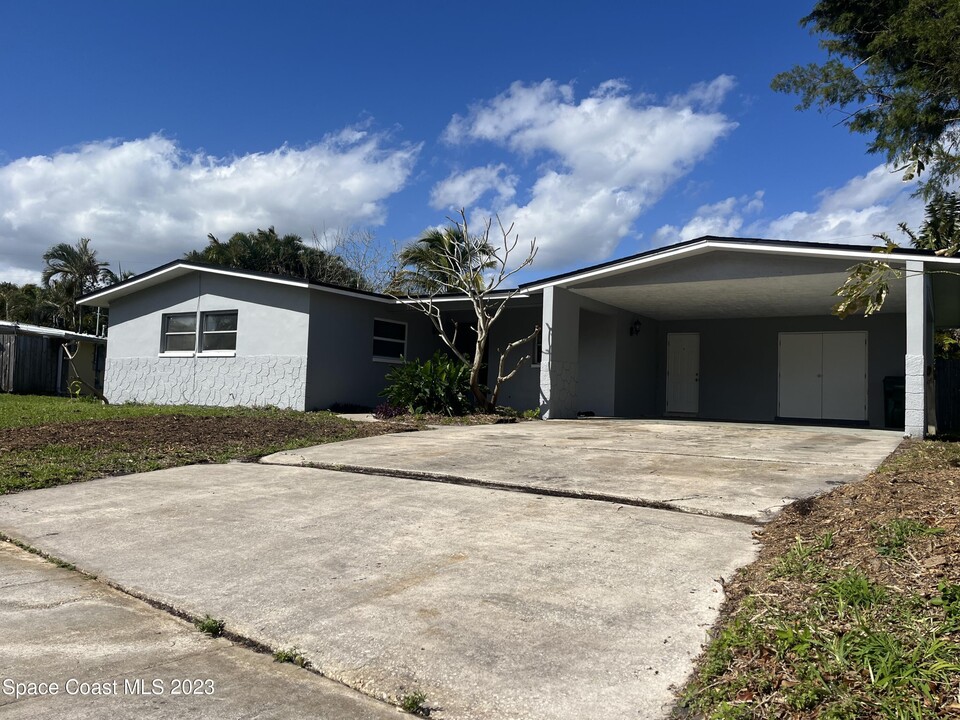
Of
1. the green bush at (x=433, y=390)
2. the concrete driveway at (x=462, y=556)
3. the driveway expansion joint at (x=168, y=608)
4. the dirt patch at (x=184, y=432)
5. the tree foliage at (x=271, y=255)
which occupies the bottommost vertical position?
the driveway expansion joint at (x=168, y=608)

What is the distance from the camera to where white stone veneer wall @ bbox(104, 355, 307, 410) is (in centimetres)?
1562

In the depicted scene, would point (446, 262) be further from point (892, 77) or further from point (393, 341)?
point (892, 77)

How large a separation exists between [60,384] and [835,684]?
2588cm

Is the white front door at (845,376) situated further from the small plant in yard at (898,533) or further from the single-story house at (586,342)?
the small plant in yard at (898,533)

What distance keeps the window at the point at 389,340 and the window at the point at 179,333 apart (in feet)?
14.7

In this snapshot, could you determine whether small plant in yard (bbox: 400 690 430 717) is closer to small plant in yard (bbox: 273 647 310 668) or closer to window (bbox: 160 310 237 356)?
small plant in yard (bbox: 273 647 310 668)

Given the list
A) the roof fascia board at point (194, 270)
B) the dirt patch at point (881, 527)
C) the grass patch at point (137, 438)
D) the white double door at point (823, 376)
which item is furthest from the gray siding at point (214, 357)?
the dirt patch at point (881, 527)

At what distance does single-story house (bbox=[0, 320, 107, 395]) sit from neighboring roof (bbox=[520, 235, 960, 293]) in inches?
610

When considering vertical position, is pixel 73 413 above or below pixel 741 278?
below

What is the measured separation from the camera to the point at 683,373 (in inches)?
733

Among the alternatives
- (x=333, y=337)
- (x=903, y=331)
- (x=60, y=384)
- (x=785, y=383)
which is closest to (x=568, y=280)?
(x=333, y=337)

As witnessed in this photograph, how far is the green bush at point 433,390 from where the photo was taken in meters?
14.3

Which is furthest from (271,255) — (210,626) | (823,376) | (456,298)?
(210,626)

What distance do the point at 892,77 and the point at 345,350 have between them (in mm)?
11942
